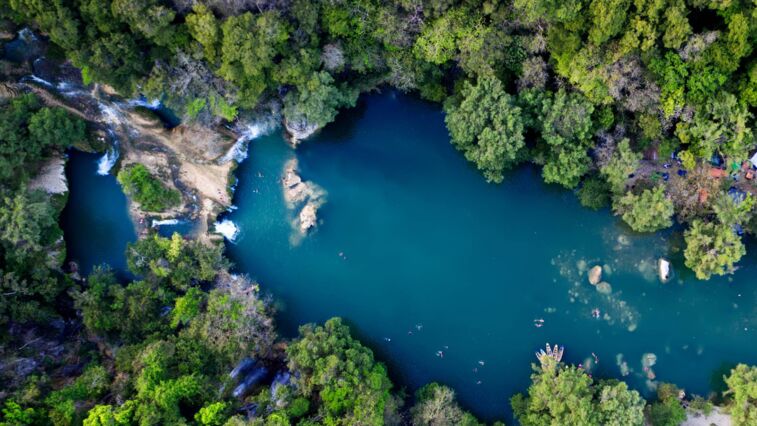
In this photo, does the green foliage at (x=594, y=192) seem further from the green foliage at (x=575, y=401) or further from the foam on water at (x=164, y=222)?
the foam on water at (x=164, y=222)

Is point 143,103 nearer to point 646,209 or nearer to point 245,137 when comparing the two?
point 245,137

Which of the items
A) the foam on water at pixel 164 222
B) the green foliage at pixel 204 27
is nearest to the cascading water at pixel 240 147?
the foam on water at pixel 164 222

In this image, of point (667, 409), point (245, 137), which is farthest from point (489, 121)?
point (667, 409)

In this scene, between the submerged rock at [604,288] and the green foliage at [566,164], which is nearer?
the green foliage at [566,164]

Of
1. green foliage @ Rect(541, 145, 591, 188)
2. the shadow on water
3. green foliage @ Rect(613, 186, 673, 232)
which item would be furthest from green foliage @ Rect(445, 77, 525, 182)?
the shadow on water

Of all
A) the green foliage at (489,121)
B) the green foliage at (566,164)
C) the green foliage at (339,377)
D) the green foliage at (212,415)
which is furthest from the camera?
the green foliage at (566,164)

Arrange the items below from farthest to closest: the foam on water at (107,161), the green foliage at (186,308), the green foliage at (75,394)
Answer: the foam on water at (107,161) < the green foliage at (186,308) < the green foliage at (75,394)
